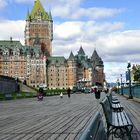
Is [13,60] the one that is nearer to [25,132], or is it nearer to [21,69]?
[21,69]

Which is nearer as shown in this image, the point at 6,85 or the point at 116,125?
the point at 116,125

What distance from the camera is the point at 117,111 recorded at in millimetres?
15312

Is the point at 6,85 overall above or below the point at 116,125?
above

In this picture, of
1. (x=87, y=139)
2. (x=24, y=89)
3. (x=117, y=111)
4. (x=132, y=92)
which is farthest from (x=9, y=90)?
(x=87, y=139)

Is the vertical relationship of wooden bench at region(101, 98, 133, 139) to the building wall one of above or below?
below

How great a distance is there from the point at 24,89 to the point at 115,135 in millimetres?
113706

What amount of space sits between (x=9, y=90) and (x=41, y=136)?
8663 centimetres

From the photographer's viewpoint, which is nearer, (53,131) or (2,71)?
(53,131)

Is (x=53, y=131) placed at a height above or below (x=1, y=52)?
below

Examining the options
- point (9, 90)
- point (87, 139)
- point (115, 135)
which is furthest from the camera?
point (9, 90)

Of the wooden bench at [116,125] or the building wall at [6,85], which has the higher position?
the building wall at [6,85]

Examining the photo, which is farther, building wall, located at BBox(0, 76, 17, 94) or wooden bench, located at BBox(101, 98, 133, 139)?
building wall, located at BBox(0, 76, 17, 94)

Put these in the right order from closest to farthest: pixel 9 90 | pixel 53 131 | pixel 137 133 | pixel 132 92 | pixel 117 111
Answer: pixel 137 133, pixel 53 131, pixel 117 111, pixel 132 92, pixel 9 90

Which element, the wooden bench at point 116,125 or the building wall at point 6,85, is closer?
the wooden bench at point 116,125
